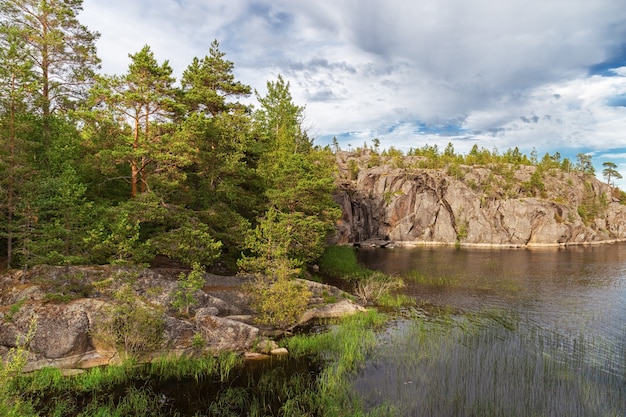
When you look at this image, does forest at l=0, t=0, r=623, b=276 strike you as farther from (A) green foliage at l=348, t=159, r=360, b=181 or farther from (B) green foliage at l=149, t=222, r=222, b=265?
(A) green foliage at l=348, t=159, r=360, b=181

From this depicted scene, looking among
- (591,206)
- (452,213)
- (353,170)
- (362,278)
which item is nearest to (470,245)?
(452,213)

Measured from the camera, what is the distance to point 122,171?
1009 inches

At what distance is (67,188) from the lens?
17344mm

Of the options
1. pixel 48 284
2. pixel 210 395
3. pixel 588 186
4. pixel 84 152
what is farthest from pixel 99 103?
pixel 588 186

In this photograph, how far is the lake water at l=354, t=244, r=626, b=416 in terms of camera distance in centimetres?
1316

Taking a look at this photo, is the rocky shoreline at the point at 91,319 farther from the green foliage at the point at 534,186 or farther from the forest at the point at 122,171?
the green foliage at the point at 534,186

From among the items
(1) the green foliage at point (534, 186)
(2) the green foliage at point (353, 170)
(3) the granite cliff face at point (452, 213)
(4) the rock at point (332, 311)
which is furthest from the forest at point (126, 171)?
(1) the green foliage at point (534, 186)

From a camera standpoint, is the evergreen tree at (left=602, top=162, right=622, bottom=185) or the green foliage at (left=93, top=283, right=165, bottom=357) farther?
the evergreen tree at (left=602, top=162, right=622, bottom=185)

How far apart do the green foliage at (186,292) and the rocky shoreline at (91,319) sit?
407 millimetres

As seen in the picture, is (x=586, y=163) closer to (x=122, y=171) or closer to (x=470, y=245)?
(x=470, y=245)

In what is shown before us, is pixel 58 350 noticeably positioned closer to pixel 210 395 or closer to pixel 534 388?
pixel 210 395

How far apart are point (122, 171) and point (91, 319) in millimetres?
12739

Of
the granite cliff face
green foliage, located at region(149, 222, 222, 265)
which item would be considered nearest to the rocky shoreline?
green foliage, located at region(149, 222, 222, 265)

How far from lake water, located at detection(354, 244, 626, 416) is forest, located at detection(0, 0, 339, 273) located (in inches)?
343
